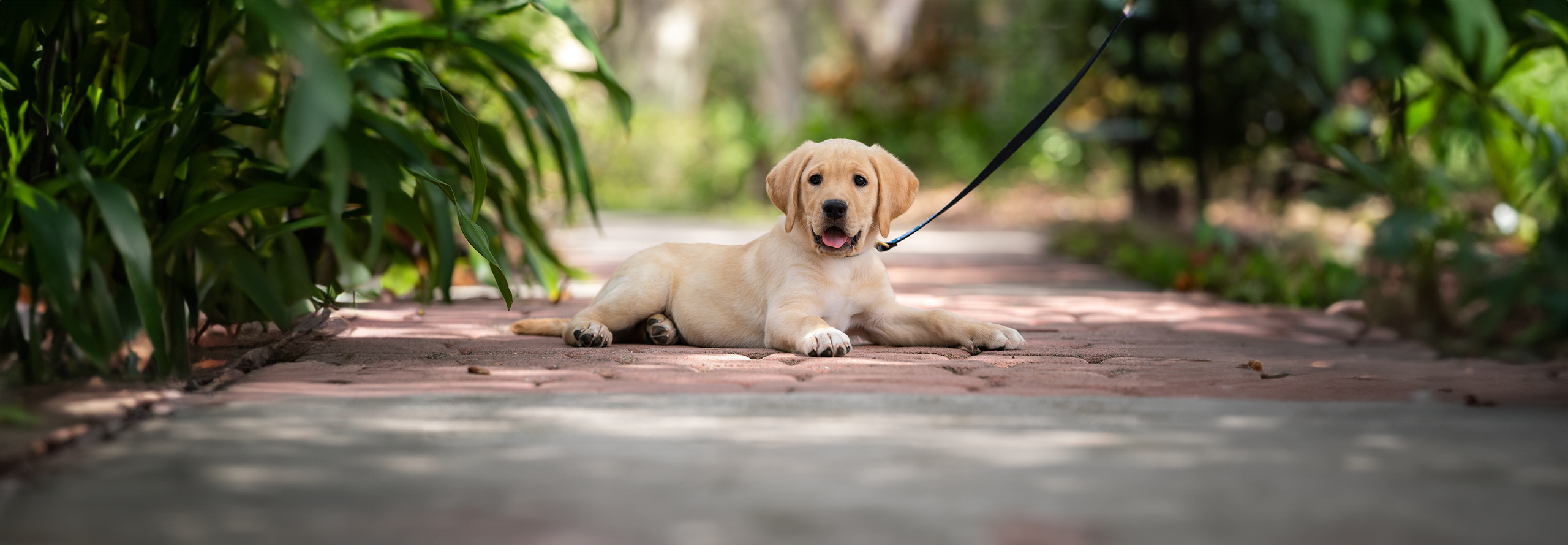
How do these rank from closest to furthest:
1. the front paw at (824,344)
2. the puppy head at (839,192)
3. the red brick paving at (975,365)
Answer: the red brick paving at (975,365) → the front paw at (824,344) → the puppy head at (839,192)

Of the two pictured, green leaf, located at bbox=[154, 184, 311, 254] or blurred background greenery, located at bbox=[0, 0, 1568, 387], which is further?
green leaf, located at bbox=[154, 184, 311, 254]

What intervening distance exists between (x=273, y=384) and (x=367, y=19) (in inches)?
119

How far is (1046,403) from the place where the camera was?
276 cm

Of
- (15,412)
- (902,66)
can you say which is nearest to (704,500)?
(15,412)

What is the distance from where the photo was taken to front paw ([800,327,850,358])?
3592 mm

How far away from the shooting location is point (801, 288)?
3.85 m

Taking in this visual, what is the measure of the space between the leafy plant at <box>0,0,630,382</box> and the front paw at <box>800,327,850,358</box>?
90 cm

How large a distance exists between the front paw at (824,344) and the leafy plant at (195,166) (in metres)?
0.90

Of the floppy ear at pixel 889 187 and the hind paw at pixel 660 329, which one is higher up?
the floppy ear at pixel 889 187

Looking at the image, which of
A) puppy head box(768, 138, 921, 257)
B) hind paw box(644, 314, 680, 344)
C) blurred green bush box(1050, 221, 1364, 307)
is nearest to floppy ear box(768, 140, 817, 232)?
puppy head box(768, 138, 921, 257)

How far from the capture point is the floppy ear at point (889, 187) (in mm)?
3822

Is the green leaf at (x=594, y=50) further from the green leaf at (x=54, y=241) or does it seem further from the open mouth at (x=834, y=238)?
the green leaf at (x=54, y=241)

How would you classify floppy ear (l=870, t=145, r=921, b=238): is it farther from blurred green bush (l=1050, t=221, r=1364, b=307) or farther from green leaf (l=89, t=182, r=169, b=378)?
blurred green bush (l=1050, t=221, r=1364, b=307)

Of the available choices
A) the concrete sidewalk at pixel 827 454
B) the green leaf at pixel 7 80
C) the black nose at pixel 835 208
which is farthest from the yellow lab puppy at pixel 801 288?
the green leaf at pixel 7 80
